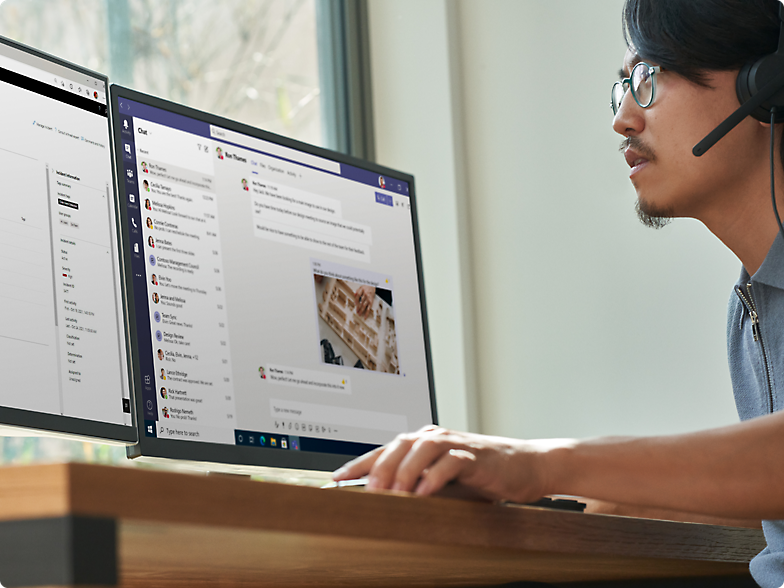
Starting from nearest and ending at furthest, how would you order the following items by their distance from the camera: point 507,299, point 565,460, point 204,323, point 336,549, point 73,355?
1. point 336,549
2. point 565,460
3. point 73,355
4. point 204,323
5. point 507,299

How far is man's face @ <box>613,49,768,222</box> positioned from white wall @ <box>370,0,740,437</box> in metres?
0.47

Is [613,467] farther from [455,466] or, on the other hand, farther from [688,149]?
[688,149]

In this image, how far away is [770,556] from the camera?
95 centimetres

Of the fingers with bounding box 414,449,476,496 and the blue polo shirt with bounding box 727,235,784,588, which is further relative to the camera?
the blue polo shirt with bounding box 727,235,784,588

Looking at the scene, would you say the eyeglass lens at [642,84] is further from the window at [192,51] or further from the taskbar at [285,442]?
the window at [192,51]

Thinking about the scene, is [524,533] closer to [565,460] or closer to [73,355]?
[565,460]

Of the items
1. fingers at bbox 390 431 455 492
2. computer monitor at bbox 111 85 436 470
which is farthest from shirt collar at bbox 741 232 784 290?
fingers at bbox 390 431 455 492

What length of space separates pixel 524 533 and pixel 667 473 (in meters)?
0.13

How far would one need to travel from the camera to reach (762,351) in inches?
42.9

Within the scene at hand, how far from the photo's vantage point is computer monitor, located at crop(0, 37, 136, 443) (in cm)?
87

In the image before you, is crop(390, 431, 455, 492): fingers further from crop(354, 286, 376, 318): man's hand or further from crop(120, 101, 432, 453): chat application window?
crop(354, 286, 376, 318): man's hand

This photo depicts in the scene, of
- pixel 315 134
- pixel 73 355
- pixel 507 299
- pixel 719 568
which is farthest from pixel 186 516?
pixel 315 134

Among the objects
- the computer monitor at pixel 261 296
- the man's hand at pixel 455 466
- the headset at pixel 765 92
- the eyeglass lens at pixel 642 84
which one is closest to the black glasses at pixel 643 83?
the eyeglass lens at pixel 642 84

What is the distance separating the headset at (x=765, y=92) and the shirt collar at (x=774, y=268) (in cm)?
2
